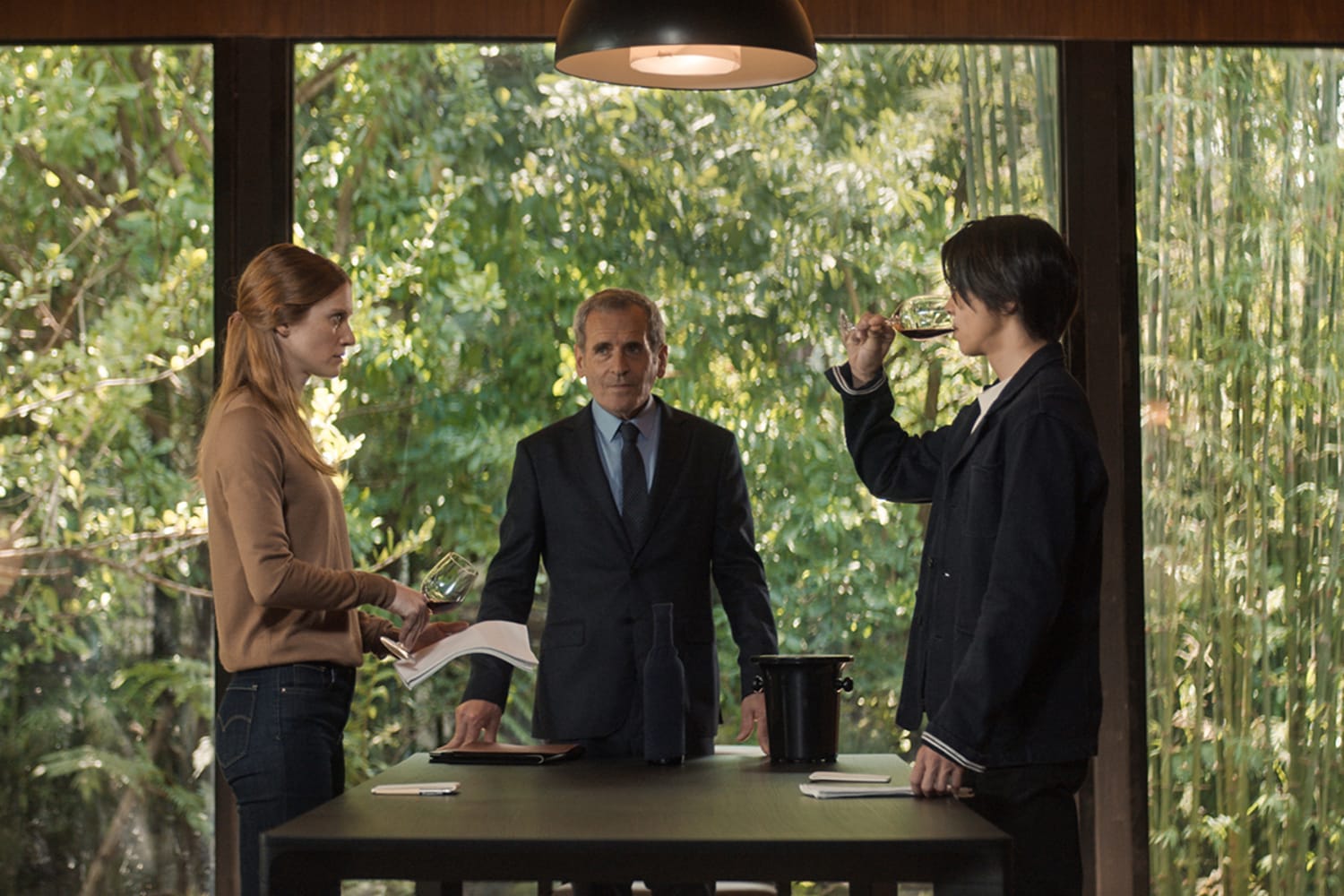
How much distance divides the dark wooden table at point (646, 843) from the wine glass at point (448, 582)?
0.45 metres

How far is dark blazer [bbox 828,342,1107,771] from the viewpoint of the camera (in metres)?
2.23

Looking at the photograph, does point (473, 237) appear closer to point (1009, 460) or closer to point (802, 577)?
point (802, 577)

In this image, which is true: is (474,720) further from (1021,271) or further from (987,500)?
(1021,271)

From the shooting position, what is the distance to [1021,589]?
7.34 feet

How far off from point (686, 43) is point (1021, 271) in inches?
26.0

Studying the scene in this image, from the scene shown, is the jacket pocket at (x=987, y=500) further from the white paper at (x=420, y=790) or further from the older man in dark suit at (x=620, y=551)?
the white paper at (x=420, y=790)

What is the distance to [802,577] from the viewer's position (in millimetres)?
4074

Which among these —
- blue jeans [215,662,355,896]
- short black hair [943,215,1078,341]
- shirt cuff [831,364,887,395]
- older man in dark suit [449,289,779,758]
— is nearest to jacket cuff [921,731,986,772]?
short black hair [943,215,1078,341]

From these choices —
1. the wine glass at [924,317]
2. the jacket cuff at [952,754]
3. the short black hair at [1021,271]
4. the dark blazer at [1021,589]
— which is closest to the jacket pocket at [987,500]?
the dark blazer at [1021,589]

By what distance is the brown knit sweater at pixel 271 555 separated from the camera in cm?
248

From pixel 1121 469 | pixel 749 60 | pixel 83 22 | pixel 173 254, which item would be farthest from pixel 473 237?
pixel 1121 469

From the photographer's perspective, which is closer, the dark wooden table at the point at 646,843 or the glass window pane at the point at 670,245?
the dark wooden table at the point at 646,843

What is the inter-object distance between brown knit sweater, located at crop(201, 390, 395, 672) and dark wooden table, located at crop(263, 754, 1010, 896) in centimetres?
43

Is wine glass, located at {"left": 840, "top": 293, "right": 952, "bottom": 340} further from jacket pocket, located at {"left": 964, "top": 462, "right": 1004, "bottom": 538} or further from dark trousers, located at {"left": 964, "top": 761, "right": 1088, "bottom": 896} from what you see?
dark trousers, located at {"left": 964, "top": 761, "right": 1088, "bottom": 896}
